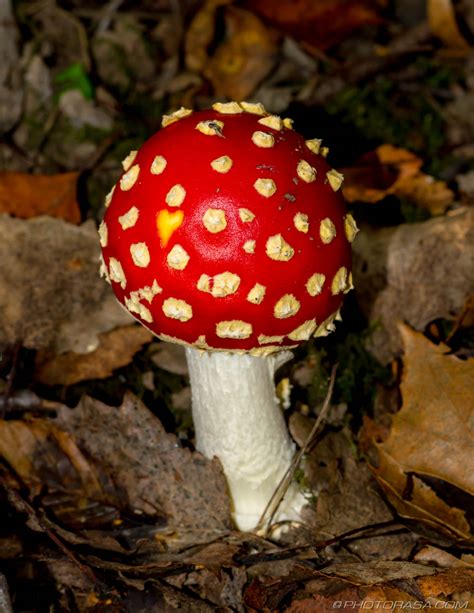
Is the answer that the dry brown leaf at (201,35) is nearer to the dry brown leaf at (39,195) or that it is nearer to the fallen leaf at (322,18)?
the fallen leaf at (322,18)

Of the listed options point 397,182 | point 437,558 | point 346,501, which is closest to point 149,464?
point 346,501

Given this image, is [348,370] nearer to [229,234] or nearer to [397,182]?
[397,182]

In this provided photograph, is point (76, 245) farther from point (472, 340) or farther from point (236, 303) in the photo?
point (472, 340)

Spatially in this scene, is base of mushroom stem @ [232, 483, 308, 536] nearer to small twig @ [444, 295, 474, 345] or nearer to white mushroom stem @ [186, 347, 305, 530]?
white mushroom stem @ [186, 347, 305, 530]

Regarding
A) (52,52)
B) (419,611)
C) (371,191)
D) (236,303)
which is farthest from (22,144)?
(419,611)

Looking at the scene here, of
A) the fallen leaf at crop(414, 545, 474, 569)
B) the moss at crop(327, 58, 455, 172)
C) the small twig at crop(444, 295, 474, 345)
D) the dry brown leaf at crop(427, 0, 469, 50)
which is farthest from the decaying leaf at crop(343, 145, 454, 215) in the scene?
the fallen leaf at crop(414, 545, 474, 569)

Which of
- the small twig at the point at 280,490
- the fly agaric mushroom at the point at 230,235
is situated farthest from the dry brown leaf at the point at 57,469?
the fly agaric mushroom at the point at 230,235

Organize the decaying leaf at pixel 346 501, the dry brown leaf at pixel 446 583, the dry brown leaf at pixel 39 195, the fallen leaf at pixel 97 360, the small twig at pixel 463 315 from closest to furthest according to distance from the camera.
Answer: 1. the dry brown leaf at pixel 446 583
2. the decaying leaf at pixel 346 501
3. the small twig at pixel 463 315
4. the fallen leaf at pixel 97 360
5. the dry brown leaf at pixel 39 195
